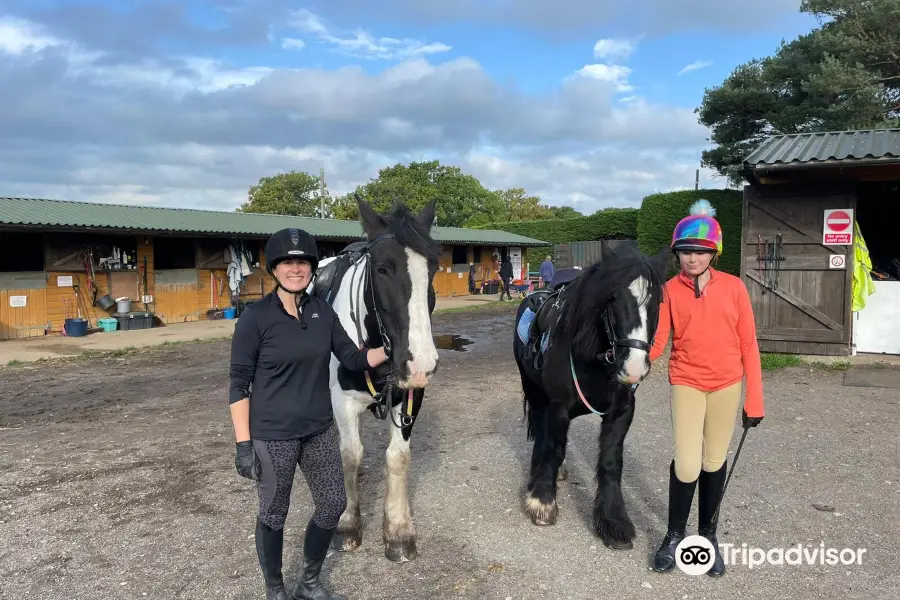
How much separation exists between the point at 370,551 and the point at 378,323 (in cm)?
148

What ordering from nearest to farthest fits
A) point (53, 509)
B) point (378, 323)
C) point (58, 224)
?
point (378, 323)
point (53, 509)
point (58, 224)

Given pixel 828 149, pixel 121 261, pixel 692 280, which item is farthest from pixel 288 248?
pixel 121 261

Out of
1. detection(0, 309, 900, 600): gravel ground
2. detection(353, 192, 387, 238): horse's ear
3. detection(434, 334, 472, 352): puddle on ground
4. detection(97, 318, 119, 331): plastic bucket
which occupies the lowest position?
detection(434, 334, 472, 352): puddle on ground

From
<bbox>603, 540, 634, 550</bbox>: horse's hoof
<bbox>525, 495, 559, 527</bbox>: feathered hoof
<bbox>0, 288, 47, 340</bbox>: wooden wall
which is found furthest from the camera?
<bbox>0, 288, 47, 340</bbox>: wooden wall

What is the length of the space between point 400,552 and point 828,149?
9069mm

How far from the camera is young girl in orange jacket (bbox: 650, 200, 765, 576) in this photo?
288cm

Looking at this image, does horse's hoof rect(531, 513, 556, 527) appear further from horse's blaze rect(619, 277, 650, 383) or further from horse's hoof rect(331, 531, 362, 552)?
horse's blaze rect(619, 277, 650, 383)

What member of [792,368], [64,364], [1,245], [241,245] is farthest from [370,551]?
[241,245]

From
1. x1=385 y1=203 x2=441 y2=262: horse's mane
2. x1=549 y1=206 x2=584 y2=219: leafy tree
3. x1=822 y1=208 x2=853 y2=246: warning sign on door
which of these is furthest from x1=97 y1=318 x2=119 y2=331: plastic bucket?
x1=549 y1=206 x2=584 y2=219: leafy tree

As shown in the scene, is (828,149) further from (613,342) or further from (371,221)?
(371,221)

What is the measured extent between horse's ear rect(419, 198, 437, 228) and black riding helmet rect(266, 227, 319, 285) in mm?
749

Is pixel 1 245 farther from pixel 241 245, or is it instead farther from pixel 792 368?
pixel 792 368

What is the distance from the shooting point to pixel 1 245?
12336mm

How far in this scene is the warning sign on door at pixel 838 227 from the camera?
8.57 meters
